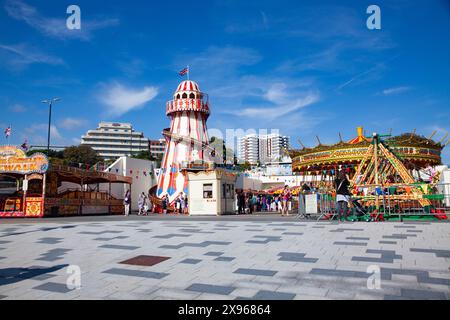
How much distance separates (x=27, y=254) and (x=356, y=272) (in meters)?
6.68

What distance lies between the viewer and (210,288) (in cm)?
432

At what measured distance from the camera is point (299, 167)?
84.0 feet

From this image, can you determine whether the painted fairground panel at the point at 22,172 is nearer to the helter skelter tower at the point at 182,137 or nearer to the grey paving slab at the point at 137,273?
the helter skelter tower at the point at 182,137

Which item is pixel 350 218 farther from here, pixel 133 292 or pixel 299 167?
pixel 299 167

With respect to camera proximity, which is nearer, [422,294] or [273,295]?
[422,294]

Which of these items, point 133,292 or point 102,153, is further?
point 102,153

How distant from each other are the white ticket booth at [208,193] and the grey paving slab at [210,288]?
711 inches

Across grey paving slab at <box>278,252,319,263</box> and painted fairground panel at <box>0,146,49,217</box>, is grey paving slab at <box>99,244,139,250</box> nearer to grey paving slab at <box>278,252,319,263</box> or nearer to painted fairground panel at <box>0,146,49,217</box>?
grey paving slab at <box>278,252,319,263</box>

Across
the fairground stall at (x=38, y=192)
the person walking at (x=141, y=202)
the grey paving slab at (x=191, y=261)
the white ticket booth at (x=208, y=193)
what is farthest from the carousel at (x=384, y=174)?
the fairground stall at (x=38, y=192)

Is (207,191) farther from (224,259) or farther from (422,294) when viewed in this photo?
(422,294)

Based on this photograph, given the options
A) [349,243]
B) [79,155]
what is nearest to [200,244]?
[349,243]

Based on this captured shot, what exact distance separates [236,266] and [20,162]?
81.0ft

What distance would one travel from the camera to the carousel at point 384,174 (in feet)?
43.5
